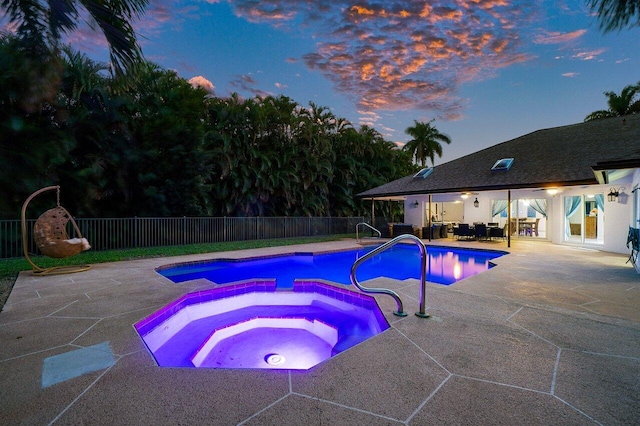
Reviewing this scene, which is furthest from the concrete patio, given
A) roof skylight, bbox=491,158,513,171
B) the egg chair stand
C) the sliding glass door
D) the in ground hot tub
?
roof skylight, bbox=491,158,513,171

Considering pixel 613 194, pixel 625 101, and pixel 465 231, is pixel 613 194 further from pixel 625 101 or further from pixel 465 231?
pixel 625 101

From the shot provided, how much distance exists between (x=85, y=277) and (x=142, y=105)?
8.71 m

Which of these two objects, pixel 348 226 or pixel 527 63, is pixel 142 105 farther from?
pixel 527 63

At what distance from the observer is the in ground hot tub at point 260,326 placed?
376 cm

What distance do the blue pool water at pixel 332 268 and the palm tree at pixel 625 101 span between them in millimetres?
25503

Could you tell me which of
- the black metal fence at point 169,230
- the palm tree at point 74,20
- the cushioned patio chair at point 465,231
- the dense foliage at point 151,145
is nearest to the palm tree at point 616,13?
the palm tree at point 74,20

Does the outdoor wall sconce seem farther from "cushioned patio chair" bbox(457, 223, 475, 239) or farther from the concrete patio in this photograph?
the concrete patio

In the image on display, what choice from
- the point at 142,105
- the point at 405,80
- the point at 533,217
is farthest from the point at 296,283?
the point at 533,217

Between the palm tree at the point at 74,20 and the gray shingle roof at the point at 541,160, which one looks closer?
the palm tree at the point at 74,20

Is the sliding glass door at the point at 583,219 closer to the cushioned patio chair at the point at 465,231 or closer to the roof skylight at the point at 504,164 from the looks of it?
the roof skylight at the point at 504,164

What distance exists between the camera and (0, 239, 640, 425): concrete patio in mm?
1959

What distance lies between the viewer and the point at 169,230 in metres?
12.4

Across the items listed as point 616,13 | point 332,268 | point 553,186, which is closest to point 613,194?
point 553,186

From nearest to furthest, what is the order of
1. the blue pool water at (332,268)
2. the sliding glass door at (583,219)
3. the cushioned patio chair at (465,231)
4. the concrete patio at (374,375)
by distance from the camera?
the concrete patio at (374,375) → the blue pool water at (332,268) → the sliding glass door at (583,219) → the cushioned patio chair at (465,231)
